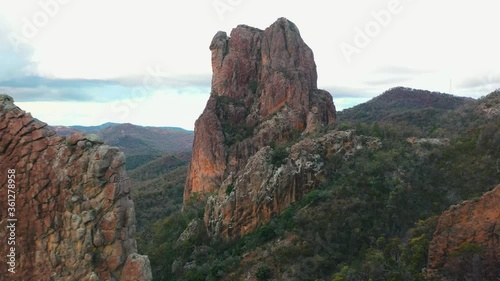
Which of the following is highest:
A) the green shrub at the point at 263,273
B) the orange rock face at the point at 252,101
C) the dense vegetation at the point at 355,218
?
the orange rock face at the point at 252,101

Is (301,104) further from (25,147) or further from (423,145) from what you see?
(25,147)

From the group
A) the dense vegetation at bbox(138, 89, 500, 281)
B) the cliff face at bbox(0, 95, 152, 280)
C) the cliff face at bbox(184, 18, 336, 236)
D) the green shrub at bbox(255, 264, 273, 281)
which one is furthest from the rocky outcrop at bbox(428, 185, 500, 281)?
the cliff face at bbox(184, 18, 336, 236)

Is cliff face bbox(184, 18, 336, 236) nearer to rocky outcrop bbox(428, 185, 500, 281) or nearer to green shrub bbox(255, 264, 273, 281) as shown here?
green shrub bbox(255, 264, 273, 281)

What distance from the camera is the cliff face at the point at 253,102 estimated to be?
4588cm

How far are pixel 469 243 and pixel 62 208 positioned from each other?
13.2m

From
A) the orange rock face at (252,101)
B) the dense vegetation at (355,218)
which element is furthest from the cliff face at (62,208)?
the orange rock face at (252,101)

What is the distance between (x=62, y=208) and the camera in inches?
466

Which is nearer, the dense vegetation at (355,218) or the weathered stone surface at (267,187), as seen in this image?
the dense vegetation at (355,218)

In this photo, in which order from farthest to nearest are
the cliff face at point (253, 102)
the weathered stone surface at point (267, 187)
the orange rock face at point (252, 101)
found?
the orange rock face at point (252, 101) < the cliff face at point (253, 102) < the weathered stone surface at point (267, 187)

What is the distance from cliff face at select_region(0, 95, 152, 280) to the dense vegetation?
12176 mm

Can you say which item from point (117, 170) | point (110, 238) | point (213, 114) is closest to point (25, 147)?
point (117, 170)

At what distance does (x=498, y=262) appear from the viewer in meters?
14.2

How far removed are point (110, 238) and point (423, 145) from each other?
2875 centimetres

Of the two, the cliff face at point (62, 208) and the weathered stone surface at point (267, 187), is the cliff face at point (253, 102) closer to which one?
the weathered stone surface at point (267, 187)
